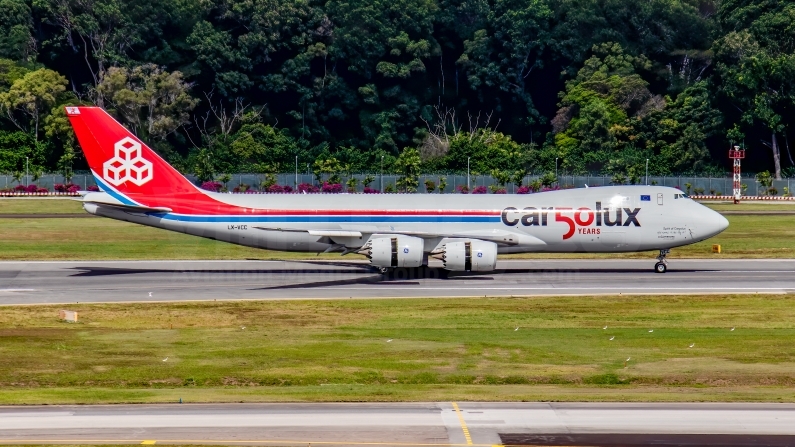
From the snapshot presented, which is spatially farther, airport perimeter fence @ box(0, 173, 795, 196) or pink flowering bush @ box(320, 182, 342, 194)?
airport perimeter fence @ box(0, 173, 795, 196)

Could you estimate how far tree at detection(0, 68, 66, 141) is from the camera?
5221 inches

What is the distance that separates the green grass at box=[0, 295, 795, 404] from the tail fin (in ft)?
37.4

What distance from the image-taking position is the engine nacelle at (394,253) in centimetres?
5103

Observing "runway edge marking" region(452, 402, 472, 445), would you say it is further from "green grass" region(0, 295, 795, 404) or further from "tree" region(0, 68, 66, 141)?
"tree" region(0, 68, 66, 141)

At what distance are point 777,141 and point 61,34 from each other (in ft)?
307

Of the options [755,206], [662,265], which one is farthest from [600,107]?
[662,265]

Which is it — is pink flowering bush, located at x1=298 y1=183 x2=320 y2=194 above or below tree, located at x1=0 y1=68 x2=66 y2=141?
below

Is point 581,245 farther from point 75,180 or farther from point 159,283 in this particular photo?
point 75,180

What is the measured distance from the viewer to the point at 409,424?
77.3ft

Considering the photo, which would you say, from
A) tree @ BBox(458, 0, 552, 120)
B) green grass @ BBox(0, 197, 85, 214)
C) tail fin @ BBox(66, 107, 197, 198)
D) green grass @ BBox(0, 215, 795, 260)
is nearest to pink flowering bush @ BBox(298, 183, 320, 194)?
green grass @ BBox(0, 197, 85, 214)

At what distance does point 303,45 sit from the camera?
469ft

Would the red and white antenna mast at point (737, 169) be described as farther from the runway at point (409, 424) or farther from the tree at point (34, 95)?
the runway at point (409, 424)

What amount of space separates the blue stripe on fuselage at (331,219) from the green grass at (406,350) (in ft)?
29.2

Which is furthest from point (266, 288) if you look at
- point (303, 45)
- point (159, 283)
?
point (303, 45)
